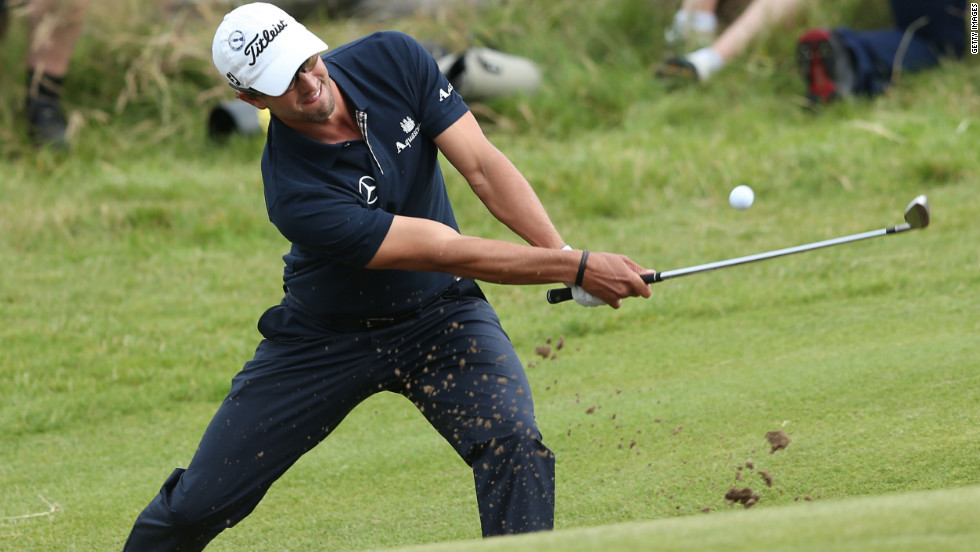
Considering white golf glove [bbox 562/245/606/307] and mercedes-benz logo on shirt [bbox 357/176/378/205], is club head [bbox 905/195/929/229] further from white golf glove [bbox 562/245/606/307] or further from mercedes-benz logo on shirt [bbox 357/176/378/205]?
mercedes-benz logo on shirt [bbox 357/176/378/205]

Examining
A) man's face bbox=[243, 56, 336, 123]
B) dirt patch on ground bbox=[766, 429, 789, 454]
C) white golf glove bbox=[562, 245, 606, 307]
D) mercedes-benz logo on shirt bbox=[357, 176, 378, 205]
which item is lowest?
dirt patch on ground bbox=[766, 429, 789, 454]

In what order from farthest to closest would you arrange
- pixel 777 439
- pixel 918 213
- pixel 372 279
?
pixel 777 439
pixel 918 213
pixel 372 279

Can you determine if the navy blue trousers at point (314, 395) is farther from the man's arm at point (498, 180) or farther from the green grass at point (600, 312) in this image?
the green grass at point (600, 312)

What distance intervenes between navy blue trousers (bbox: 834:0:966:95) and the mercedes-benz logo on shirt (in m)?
5.97

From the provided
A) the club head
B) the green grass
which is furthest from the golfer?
the club head

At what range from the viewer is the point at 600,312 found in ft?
21.0

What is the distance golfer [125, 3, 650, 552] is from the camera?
3.55m

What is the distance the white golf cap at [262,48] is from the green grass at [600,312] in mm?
1516

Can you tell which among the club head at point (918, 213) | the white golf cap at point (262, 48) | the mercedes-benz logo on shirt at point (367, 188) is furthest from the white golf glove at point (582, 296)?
the club head at point (918, 213)

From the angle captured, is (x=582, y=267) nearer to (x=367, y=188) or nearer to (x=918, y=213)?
(x=367, y=188)

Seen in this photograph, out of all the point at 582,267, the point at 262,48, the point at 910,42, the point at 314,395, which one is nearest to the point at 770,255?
the point at 582,267

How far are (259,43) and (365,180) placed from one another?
0.52m

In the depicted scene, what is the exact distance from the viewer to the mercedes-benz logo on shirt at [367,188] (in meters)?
3.72

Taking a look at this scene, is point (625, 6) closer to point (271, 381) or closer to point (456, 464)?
point (456, 464)
